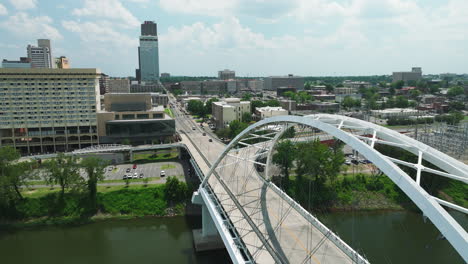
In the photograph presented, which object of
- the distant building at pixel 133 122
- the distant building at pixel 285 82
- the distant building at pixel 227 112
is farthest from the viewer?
the distant building at pixel 285 82

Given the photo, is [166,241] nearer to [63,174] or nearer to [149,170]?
[63,174]

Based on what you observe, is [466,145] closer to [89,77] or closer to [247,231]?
[247,231]

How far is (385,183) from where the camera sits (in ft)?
110

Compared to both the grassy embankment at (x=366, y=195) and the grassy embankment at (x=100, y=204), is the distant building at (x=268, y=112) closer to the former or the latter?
the grassy embankment at (x=366, y=195)

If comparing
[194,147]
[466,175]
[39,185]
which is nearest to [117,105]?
[194,147]

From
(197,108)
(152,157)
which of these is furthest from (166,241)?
(197,108)

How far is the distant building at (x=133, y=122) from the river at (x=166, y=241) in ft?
70.9

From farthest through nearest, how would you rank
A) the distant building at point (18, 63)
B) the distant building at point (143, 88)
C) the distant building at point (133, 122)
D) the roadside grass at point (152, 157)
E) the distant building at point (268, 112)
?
1. the distant building at point (18, 63)
2. the distant building at point (143, 88)
3. the distant building at point (268, 112)
4. the distant building at point (133, 122)
5. the roadside grass at point (152, 157)

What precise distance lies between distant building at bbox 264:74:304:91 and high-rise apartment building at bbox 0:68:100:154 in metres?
119

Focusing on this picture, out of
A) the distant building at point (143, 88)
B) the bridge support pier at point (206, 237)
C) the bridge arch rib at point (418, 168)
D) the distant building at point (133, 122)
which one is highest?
the distant building at point (143, 88)

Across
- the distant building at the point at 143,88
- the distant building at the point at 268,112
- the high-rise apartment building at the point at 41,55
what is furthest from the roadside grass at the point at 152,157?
the high-rise apartment building at the point at 41,55

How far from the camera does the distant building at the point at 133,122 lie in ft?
156

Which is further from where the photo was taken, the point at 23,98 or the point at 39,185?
the point at 23,98

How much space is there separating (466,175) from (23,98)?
4929cm
